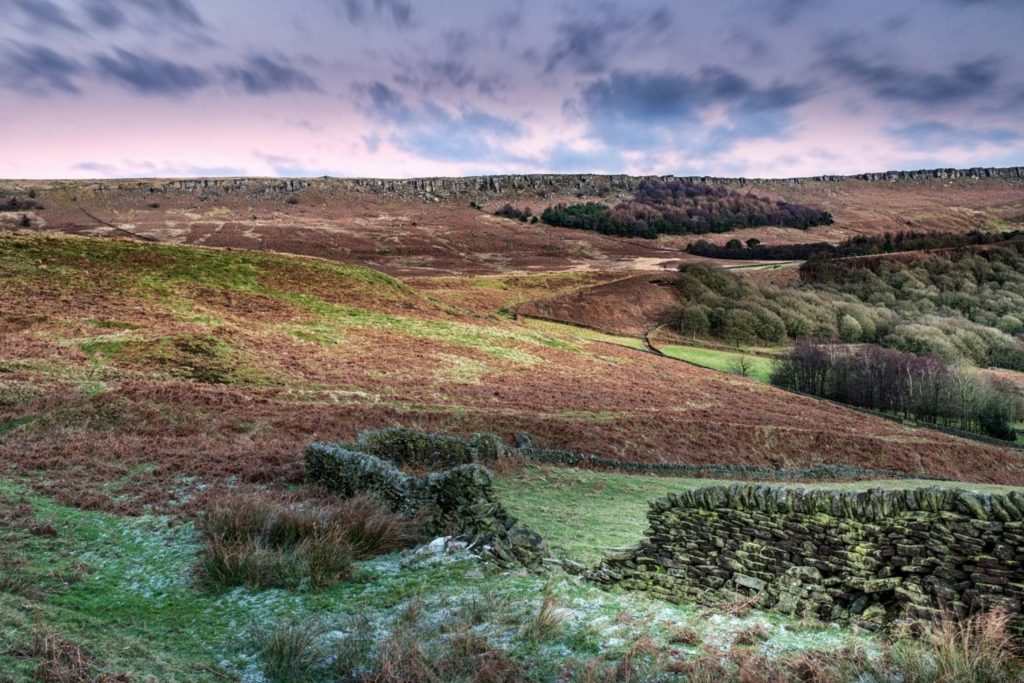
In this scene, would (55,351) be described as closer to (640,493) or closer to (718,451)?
(640,493)

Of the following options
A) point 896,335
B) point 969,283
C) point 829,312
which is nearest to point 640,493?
point 896,335

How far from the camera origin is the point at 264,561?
31.3ft

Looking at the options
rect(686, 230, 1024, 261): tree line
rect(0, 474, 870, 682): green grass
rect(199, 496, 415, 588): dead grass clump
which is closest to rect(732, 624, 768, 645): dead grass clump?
rect(0, 474, 870, 682): green grass

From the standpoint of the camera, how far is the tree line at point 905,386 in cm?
5172

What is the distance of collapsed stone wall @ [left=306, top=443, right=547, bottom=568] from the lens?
34.1ft

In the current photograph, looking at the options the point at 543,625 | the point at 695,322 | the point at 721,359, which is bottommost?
the point at 721,359

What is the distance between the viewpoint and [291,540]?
34.5ft

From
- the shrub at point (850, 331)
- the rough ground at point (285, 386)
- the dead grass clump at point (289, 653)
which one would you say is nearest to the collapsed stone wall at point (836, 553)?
the dead grass clump at point (289, 653)

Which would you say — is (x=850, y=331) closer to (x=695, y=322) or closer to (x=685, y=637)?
(x=695, y=322)

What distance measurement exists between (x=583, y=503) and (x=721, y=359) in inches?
2050

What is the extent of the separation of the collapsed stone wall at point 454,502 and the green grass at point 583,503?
41.1 inches

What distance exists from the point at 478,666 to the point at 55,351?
99.5 feet

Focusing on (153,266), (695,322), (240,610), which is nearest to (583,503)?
(240,610)

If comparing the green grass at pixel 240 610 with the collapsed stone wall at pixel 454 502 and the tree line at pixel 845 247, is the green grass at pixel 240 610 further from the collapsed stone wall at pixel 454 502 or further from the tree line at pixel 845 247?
the tree line at pixel 845 247
